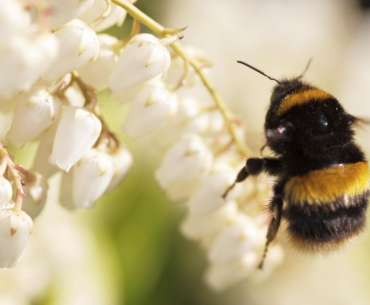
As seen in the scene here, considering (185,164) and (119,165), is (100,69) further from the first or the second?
(185,164)

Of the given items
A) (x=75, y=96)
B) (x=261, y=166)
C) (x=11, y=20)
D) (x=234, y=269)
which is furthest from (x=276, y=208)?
(x=11, y=20)

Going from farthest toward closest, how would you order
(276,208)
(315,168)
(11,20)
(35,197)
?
(276,208)
(315,168)
(35,197)
(11,20)

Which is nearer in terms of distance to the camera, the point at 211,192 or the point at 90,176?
the point at 90,176

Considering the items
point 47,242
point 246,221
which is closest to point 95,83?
point 246,221

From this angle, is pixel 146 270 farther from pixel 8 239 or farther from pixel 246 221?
pixel 8 239

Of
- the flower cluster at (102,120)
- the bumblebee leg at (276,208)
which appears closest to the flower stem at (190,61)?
the flower cluster at (102,120)

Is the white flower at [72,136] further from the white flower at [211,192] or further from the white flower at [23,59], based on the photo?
the white flower at [211,192]
